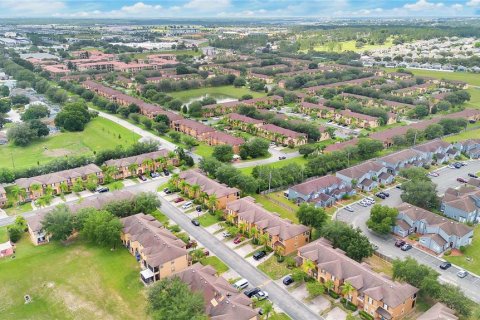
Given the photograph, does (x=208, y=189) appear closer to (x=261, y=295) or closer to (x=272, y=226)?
(x=272, y=226)

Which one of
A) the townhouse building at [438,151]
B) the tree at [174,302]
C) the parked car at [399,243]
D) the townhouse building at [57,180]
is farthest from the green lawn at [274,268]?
the townhouse building at [438,151]

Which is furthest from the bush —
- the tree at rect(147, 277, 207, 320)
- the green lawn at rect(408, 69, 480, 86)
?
the green lawn at rect(408, 69, 480, 86)

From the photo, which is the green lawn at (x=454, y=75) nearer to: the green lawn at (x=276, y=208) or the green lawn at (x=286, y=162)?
the green lawn at (x=286, y=162)

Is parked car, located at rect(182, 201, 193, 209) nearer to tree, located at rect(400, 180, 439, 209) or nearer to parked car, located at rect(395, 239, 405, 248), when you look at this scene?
parked car, located at rect(395, 239, 405, 248)

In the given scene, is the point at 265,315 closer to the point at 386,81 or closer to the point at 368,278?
the point at 368,278

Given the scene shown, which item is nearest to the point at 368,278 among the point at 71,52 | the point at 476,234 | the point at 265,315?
the point at 265,315

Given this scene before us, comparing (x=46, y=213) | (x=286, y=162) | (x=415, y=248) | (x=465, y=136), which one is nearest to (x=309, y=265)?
(x=415, y=248)
